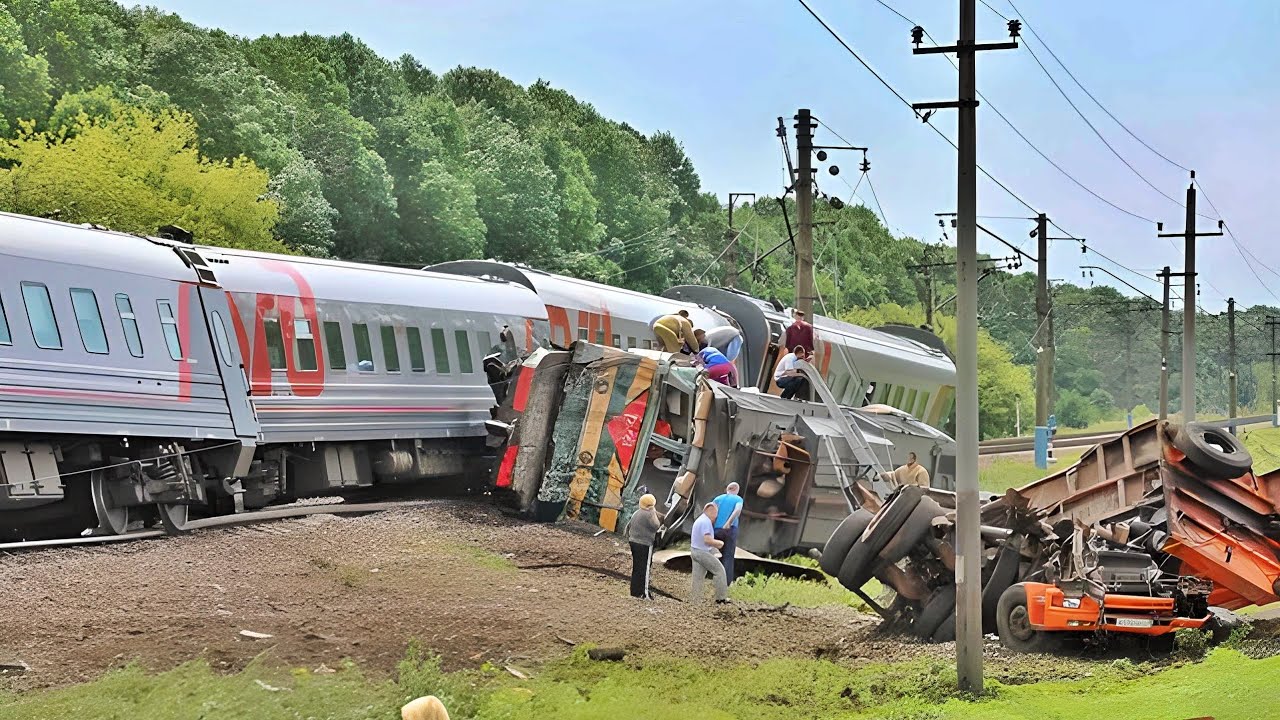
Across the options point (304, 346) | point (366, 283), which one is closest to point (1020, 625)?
point (304, 346)

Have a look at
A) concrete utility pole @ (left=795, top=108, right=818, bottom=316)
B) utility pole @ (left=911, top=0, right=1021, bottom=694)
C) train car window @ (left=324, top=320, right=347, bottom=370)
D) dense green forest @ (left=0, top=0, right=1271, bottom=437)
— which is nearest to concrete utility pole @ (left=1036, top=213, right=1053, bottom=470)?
dense green forest @ (left=0, top=0, right=1271, bottom=437)

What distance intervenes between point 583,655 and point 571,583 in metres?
4.40

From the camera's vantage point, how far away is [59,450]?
17688mm

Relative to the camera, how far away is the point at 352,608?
48.9 feet

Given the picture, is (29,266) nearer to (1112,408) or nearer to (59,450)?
(59,450)

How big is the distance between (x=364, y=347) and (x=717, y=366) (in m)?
5.06

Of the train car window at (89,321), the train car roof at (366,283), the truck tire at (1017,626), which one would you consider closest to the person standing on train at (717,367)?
the train car roof at (366,283)

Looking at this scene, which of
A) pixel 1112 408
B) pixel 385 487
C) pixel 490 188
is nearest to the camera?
pixel 385 487

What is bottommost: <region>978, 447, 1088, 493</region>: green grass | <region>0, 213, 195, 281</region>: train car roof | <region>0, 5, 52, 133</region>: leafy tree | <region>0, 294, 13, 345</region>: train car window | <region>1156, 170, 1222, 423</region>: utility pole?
<region>978, 447, 1088, 493</region>: green grass

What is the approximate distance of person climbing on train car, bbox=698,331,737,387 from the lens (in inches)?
923

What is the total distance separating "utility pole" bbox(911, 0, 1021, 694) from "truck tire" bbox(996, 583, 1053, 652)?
39.5 inches

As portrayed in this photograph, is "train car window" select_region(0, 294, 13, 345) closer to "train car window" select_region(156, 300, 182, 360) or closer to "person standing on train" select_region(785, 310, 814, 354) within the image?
"train car window" select_region(156, 300, 182, 360)

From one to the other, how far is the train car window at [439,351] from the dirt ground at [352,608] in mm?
4848

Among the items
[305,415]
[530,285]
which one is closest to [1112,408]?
[530,285]
